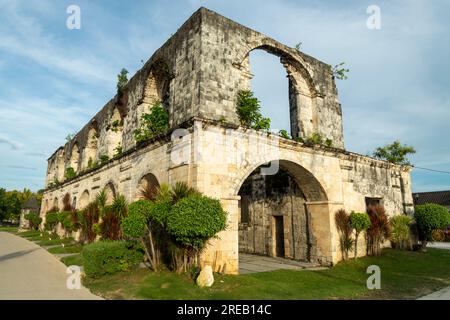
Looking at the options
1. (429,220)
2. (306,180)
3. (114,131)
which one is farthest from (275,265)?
(114,131)

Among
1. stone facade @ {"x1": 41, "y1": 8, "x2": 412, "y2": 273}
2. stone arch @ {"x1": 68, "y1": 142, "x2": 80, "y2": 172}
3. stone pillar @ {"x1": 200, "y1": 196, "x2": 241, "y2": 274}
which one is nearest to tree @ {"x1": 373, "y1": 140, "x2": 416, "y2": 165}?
stone facade @ {"x1": 41, "y1": 8, "x2": 412, "y2": 273}

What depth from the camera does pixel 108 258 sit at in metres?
8.46

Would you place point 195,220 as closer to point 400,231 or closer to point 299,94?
point 299,94

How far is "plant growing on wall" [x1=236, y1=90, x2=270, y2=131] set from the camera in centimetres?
990

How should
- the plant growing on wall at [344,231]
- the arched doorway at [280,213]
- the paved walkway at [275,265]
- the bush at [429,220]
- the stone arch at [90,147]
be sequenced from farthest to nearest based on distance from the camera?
the stone arch at [90,147] < the bush at [429,220] < the arched doorway at [280,213] < the plant growing on wall at [344,231] < the paved walkway at [275,265]

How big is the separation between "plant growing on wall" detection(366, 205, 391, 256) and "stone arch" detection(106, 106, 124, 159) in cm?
1307

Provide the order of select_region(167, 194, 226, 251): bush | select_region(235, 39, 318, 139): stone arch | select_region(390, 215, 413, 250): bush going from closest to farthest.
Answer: select_region(167, 194, 226, 251): bush → select_region(235, 39, 318, 139): stone arch → select_region(390, 215, 413, 250): bush

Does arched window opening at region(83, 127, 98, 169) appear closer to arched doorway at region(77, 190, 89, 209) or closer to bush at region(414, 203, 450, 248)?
arched doorway at region(77, 190, 89, 209)

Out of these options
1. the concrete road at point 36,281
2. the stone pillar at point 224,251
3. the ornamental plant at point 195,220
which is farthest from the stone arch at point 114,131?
the ornamental plant at point 195,220

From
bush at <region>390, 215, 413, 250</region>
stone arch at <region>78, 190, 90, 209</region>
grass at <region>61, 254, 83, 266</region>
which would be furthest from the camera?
stone arch at <region>78, 190, 90, 209</region>

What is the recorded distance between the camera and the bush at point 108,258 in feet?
27.1

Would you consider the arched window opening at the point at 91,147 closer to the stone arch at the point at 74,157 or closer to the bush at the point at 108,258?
the stone arch at the point at 74,157

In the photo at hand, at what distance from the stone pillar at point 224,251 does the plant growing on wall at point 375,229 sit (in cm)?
725
